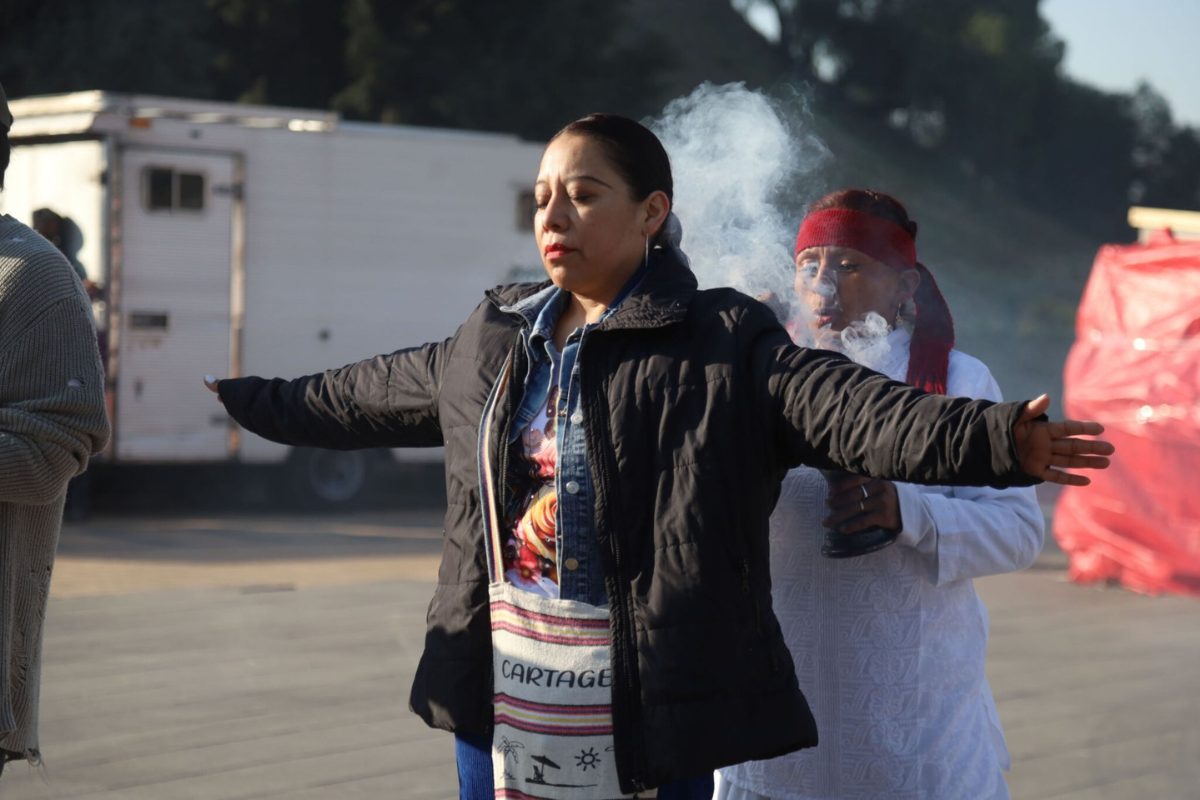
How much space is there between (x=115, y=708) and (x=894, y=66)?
62197 millimetres

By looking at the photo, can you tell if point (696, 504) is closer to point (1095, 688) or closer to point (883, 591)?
point (883, 591)

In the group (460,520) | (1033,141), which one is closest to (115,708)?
(460,520)

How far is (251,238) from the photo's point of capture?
451 inches

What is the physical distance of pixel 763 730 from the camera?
205cm

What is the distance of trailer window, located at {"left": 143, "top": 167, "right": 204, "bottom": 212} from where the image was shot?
11.0 meters

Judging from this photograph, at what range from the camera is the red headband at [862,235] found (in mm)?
2672

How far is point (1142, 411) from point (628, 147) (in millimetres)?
6982

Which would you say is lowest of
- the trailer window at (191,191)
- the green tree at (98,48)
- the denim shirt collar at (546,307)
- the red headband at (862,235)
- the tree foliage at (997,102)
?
the denim shirt collar at (546,307)

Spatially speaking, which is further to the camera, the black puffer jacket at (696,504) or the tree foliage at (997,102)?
the tree foliage at (997,102)

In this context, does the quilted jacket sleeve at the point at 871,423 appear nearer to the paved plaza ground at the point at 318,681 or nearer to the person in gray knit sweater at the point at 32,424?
the person in gray knit sweater at the point at 32,424

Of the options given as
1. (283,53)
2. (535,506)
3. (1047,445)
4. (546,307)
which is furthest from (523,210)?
(283,53)

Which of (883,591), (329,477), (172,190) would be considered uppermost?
(172,190)

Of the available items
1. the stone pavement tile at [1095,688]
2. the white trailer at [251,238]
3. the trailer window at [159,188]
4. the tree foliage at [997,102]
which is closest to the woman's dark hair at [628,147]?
the stone pavement tile at [1095,688]

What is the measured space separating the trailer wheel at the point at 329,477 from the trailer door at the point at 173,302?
2.19 feet
